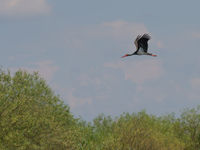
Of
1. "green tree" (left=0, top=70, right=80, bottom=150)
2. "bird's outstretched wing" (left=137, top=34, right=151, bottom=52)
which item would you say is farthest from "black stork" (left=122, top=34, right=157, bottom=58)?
"green tree" (left=0, top=70, right=80, bottom=150)

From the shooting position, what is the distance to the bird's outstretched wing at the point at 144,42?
29.2 metres

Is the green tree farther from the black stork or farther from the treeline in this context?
the black stork

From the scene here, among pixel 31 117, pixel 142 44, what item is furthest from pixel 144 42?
pixel 31 117

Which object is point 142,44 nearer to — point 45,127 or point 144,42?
point 144,42

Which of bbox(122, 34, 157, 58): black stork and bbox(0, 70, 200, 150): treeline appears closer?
bbox(122, 34, 157, 58): black stork

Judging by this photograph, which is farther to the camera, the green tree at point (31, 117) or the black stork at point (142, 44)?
the green tree at point (31, 117)

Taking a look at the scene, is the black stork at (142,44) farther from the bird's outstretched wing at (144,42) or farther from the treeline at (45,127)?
the treeline at (45,127)

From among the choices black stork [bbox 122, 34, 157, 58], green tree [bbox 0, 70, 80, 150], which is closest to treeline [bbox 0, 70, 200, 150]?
green tree [bbox 0, 70, 80, 150]

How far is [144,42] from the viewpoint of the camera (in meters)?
29.3

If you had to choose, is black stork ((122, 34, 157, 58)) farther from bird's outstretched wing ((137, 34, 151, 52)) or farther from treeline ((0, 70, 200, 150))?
treeline ((0, 70, 200, 150))

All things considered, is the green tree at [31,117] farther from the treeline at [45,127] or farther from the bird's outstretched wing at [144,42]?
the bird's outstretched wing at [144,42]

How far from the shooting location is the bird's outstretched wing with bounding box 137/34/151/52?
96.0 ft

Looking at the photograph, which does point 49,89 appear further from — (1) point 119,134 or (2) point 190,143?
(2) point 190,143


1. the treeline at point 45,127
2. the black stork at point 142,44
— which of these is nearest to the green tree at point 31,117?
the treeline at point 45,127
